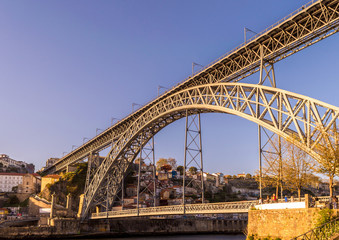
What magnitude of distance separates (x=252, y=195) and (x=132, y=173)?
3680 centimetres

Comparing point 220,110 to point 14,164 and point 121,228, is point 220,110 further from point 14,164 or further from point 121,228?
point 14,164

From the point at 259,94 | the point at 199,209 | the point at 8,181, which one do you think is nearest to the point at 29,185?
the point at 8,181

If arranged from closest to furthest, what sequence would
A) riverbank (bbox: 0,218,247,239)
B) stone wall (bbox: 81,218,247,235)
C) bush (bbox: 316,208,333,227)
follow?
bush (bbox: 316,208,333,227), riverbank (bbox: 0,218,247,239), stone wall (bbox: 81,218,247,235)

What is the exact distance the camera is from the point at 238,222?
226ft

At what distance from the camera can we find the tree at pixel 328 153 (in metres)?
17.8

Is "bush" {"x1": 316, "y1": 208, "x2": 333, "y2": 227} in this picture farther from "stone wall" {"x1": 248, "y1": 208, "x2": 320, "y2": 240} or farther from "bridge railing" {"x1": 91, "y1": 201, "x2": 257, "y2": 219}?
"bridge railing" {"x1": 91, "y1": 201, "x2": 257, "y2": 219}

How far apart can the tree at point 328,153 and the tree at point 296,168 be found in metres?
1.79

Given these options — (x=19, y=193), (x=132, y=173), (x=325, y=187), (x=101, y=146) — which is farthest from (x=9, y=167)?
(x=325, y=187)

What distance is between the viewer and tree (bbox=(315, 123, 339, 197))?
17.8 metres

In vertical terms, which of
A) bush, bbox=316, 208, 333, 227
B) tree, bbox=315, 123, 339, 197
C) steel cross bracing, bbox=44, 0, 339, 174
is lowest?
bush, bbox=316, 208, 333, 227

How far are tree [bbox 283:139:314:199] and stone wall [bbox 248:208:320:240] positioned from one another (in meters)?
3.36

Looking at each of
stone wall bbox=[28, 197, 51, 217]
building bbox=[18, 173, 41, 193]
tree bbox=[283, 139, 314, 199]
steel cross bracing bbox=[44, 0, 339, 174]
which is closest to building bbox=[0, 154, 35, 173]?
building bbox=[18, 173, 41, 193]

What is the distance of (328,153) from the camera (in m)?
18.0

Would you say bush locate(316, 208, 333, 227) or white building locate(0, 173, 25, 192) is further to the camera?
white building locate(0, 173, 25, 192)
